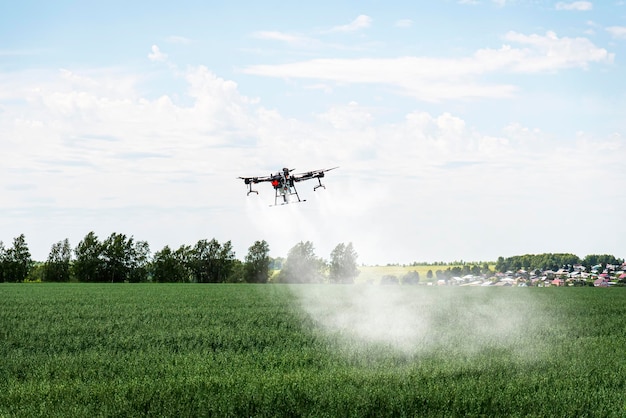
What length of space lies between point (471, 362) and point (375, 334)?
22.7 ft

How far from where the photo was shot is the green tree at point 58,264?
385 feet

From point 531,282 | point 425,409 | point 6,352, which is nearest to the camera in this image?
point 425,409

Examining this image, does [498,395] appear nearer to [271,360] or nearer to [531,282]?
[271,360]

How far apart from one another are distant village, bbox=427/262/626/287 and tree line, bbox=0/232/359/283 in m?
28.2

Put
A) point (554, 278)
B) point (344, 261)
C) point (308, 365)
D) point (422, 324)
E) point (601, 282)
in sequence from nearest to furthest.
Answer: point (308, 365), point (422, 324), point (344, 261), point (601, 282), point (554, 278)

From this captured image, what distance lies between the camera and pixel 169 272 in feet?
357

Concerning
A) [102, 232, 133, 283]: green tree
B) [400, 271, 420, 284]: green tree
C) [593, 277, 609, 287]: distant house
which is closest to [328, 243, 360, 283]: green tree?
[400, 271, 420, 284]: green tree

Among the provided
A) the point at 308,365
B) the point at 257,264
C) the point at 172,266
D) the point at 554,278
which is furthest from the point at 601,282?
the point at 308,365

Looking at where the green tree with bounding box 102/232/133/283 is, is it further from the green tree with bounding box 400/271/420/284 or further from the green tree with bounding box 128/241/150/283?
the green tree with bounding box 400/271/420/284

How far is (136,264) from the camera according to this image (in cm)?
11281

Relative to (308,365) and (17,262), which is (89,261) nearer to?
(17,262)

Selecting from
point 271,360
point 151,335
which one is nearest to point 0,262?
point 151,335

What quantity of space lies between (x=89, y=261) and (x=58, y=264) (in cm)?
761

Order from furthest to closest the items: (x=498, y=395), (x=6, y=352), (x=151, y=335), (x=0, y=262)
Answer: (x=0, y=262), (x=151, y=335), (x=6, y=352), (x=498, y=395)
